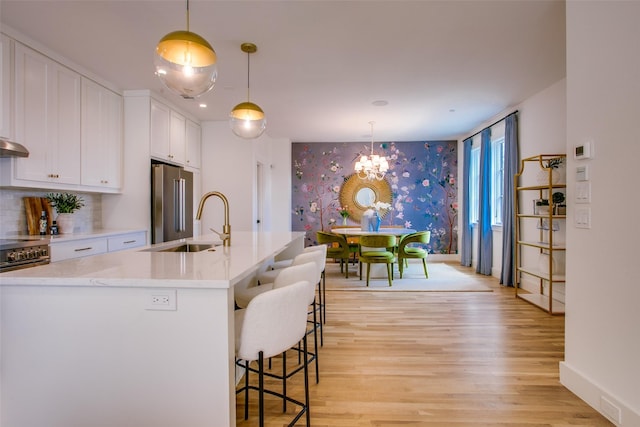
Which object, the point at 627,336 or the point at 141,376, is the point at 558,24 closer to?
the point at 627,336

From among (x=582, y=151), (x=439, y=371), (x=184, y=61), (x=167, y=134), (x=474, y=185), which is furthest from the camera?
(x=474, y=185)

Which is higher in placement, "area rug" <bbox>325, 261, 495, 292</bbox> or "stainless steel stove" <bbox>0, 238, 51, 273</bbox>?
"stainless steel stove" <bbox>0, 238, 51, 273</bbox>

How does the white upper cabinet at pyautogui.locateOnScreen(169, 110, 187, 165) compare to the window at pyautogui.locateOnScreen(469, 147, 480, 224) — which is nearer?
the white upper cabinet at pyautogui.locateOnScreen(169, 110, 187, 165)

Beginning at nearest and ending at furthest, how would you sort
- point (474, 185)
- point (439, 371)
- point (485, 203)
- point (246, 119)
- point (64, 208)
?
1. point (439, 371)
2. point (246, 119)
3. point (64, 208)
4. point (485, 203)
5. point (474, 185)

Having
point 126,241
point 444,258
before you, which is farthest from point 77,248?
point 444,258

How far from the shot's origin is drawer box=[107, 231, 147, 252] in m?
3.42

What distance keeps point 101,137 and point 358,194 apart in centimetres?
483

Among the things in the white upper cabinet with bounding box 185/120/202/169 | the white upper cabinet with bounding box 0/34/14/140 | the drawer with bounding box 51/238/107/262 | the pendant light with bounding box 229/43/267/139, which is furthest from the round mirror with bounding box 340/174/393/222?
the white upper cabinet with bounding box 0/34/14/140

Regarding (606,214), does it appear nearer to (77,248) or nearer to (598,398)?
(598,398)

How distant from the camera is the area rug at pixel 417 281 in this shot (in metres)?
4.79

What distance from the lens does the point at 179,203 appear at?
4.59m

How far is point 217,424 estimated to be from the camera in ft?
4.40

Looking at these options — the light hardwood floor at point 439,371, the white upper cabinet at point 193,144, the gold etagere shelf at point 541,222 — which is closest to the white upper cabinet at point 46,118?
the white upper cabinet at point 193,144

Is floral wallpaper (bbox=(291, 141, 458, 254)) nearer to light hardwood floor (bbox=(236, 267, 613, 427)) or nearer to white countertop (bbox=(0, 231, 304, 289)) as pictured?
light hardwood floor (bbox=(236, 267, 613, 427))
